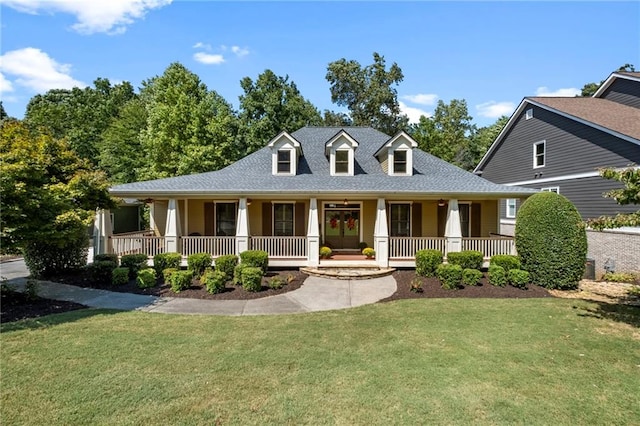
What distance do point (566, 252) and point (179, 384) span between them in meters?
11.6

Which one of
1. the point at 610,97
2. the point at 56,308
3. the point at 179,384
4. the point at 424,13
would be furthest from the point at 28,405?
the point at 610,97

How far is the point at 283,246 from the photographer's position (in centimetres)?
1283

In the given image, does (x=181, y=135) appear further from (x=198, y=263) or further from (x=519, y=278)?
(x=519, y=278)

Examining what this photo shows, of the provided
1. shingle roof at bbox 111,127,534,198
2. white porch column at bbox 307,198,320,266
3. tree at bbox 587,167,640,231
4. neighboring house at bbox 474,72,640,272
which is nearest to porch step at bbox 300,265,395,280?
white porch column at bbox 307,198,320,266

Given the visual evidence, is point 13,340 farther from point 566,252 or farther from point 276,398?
point 566,252

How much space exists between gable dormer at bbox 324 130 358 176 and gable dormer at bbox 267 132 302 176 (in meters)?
1.49

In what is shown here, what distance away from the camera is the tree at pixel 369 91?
109 feet

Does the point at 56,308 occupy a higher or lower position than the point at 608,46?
lower

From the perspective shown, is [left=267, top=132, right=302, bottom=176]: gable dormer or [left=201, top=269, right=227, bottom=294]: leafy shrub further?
[left=267, top=132, right=302, bottom=176]: gable dormer

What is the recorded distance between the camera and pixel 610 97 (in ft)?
61.1

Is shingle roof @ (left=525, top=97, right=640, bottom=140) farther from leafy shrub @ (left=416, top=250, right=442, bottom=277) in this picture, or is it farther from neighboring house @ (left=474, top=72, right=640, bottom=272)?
leafy shrub @ (left=416, top=250, right=442, bottom=277)

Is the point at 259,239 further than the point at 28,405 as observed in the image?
Yes

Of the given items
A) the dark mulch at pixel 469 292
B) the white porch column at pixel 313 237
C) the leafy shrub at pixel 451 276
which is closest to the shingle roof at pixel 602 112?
the dark mulch at pixel 469 292

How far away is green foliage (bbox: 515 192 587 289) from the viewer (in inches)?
410
